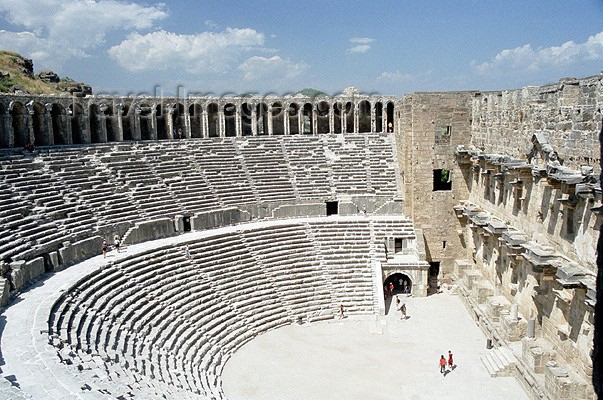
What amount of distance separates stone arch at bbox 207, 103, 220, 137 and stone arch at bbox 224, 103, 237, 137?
0.46 meters

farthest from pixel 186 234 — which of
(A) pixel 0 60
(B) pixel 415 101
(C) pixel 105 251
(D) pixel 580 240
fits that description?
(A) pixel 0 60

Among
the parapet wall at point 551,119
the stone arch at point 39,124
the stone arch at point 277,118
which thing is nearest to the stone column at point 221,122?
the stone arch at point 277,118

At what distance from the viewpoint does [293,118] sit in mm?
30406

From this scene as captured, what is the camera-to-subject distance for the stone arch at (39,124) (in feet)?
76.1

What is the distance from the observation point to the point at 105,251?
1944cm

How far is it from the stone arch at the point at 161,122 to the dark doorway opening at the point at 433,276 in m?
14.1

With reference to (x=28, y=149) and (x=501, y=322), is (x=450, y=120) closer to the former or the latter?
(x=501, y=322)

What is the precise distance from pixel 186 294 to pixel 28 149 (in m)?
9.23

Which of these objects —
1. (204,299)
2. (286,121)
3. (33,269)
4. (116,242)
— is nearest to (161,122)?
(286,121)

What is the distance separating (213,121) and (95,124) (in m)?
6.09

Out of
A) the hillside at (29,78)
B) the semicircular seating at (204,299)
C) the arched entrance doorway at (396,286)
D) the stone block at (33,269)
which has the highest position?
the hillside at (29,78)

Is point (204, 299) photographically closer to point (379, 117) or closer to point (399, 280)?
point (399, 280)

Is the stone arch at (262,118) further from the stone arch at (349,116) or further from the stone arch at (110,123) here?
the stone arch at (110,123)

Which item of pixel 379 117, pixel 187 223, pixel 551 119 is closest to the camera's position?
pixel 551 119
